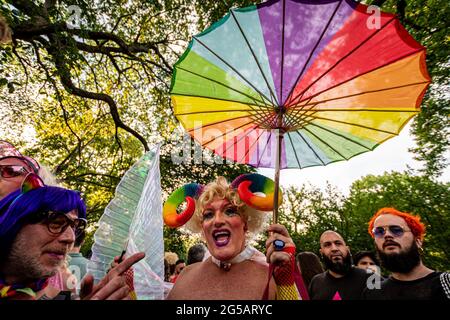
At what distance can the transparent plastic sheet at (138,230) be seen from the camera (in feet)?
4.82

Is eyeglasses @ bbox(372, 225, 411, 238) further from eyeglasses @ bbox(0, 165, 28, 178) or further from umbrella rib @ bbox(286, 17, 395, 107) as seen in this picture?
eyeglasses @ bbox(0, 165, 28, 178)

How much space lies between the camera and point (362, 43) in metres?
1.95

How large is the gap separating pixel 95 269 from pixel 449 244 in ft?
51.6

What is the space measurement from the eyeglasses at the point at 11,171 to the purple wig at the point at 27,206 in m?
0.71

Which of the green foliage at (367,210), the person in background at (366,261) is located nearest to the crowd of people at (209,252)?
the person in background at (366,261)

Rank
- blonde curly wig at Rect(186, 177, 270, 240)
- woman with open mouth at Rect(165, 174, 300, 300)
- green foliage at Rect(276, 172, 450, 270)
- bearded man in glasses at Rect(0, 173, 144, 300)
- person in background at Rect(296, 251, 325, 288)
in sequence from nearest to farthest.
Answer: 1. bearded man in glasses at Rect(0, 173, 144, 300)
2. woman with open mouth at Rect(165, 174, 300, 300)
3. blonde curly wig at Rect(186, 177, 270, 240)
4. person in background at Rect(296, 251, 325, 288)
5. green foliage at Rect(276, 172, 450, 270)

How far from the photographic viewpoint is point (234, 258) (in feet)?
6.18

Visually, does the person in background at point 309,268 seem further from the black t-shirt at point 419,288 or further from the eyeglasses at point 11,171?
→ the eyeglasses at point 11,171

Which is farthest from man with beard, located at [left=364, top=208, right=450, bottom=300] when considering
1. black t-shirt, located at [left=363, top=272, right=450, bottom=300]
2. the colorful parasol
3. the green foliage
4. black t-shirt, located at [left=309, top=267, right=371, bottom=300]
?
the green foliage

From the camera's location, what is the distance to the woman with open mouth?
163cm

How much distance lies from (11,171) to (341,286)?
3286mm

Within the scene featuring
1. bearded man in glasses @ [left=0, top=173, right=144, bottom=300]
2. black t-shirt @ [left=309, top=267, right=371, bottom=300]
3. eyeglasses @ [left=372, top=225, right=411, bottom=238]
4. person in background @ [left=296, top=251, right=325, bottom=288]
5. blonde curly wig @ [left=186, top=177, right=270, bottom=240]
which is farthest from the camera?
person in background @ [left=296, top=251, right=325, bottom=288]
